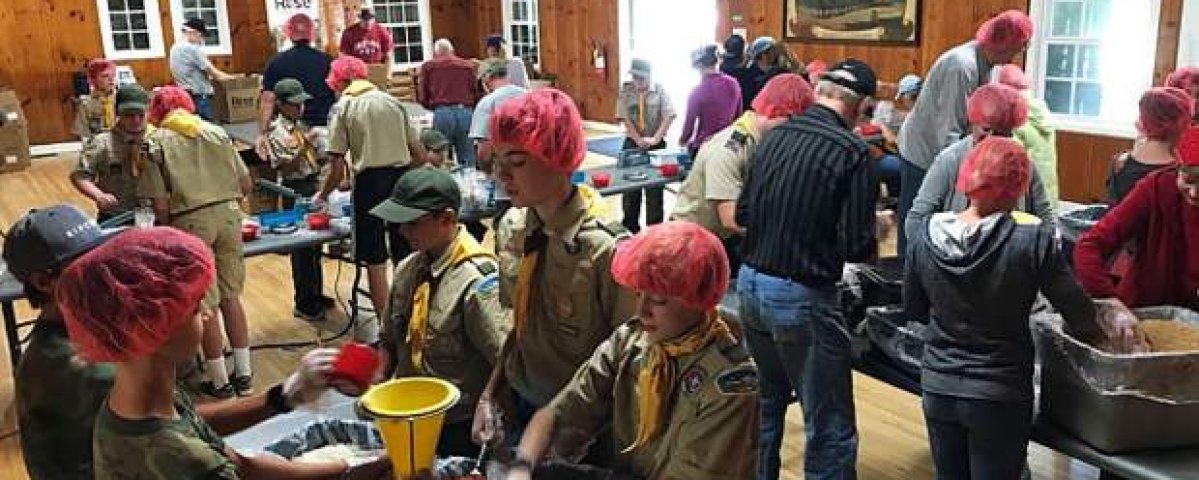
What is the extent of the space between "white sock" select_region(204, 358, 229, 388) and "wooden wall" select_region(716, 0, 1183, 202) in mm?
5979

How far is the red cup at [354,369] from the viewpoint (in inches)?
77.4

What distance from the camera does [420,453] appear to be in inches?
65.6

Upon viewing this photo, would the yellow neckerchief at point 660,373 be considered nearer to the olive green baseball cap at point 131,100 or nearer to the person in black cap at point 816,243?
the person in black cap at point 816,243

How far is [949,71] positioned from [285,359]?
3.55m

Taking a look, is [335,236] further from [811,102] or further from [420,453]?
[420,453]

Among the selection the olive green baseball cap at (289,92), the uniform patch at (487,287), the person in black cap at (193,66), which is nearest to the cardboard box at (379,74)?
the person in black cap at (193,66)

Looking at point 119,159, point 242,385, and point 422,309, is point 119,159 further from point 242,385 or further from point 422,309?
point 422,309

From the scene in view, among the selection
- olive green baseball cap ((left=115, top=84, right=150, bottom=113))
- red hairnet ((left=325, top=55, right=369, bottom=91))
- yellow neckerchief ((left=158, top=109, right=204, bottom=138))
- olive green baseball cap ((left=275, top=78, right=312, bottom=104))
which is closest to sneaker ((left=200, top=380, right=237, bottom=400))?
Result: yellow neckerchief ((left=158, top=109, right=204, bottom=138))

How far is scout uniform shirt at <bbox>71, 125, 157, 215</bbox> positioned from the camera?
14.5ft

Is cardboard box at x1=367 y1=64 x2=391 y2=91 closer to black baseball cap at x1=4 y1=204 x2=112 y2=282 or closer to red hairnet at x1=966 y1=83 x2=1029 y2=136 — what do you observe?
red hairnet at x1=966 y1=83 x2=1029 y2=136

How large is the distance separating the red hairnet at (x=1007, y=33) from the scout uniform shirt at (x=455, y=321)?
2801mm

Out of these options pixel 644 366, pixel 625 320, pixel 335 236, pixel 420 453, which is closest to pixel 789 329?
pixel 625 320

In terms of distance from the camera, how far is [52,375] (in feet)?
6.38

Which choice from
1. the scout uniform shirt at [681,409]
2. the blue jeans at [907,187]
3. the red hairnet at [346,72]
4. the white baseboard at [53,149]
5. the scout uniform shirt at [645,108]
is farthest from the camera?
the white baseboard at [53,149]
